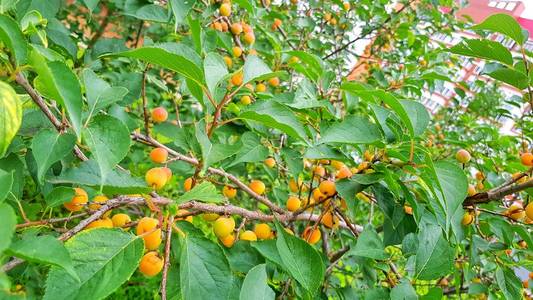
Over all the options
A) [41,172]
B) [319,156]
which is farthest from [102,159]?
[319,156]

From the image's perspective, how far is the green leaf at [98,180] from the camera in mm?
636

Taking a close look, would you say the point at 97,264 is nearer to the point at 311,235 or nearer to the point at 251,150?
the point at 251,150

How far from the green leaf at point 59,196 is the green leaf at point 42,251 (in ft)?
0.92

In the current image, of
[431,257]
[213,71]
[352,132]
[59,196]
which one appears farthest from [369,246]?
[59,196]

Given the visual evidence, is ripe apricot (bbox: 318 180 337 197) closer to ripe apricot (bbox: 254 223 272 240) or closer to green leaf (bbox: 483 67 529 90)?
ripe apricot (bbox: 254 223 272 240)

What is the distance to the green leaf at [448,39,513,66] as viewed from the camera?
0.76 metres

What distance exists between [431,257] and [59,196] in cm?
72

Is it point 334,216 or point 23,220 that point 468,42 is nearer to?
point 334,216

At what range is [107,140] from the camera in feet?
1.89

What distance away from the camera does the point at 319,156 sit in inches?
31.0

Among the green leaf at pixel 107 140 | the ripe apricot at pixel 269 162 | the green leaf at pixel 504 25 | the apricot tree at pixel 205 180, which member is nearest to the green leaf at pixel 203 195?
the apricot tree at pixel 205 180

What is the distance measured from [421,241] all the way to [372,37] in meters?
1.83

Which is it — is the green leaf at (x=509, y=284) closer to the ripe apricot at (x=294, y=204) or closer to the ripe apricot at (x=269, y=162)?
the ripe apricot at (x=294, y=204)

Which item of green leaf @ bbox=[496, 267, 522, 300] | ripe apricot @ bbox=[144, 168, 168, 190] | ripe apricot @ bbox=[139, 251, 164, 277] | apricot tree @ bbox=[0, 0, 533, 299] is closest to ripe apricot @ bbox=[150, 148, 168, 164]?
apricot tree @ bbox=[0, 0, 533, 299]
